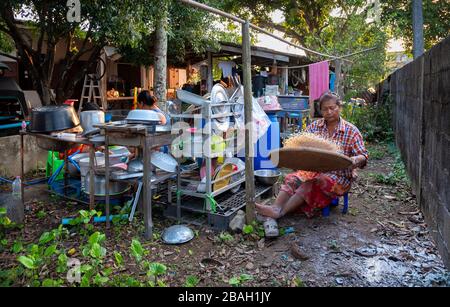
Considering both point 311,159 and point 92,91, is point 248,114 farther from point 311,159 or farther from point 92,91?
point 92,91

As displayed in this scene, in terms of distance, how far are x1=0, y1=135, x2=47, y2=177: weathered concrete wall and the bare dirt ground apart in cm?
221

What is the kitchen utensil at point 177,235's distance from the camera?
347cm

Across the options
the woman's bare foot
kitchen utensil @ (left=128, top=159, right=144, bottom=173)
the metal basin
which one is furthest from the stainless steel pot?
the woman's bare foot

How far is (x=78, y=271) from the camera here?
2.60 m

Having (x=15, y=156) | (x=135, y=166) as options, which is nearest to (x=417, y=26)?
(x=135, y=166)

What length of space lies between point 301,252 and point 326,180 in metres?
0.93

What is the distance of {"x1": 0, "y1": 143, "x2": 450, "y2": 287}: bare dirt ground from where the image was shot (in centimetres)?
276

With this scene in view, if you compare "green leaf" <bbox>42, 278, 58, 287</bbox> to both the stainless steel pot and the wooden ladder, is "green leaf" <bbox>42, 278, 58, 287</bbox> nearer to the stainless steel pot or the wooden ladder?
the stainless steel pot

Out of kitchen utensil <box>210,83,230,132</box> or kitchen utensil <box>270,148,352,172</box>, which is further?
kitchen utensil <box>210,83,230,132</box>

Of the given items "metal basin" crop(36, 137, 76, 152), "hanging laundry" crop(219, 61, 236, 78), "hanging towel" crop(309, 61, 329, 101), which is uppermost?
"hanging laundry" crop(219, 61, 236, 78)

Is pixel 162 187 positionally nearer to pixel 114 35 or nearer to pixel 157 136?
pixel 157 136

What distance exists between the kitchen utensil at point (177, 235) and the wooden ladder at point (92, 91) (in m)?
7.75

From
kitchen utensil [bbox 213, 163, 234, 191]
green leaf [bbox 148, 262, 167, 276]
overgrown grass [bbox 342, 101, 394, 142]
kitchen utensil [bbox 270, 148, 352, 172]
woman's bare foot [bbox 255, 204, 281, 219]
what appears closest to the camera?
green leaf [bbox 148, 262, 167, 276]

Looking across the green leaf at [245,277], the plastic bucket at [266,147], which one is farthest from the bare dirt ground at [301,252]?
the plastic bucket at [266,147]
